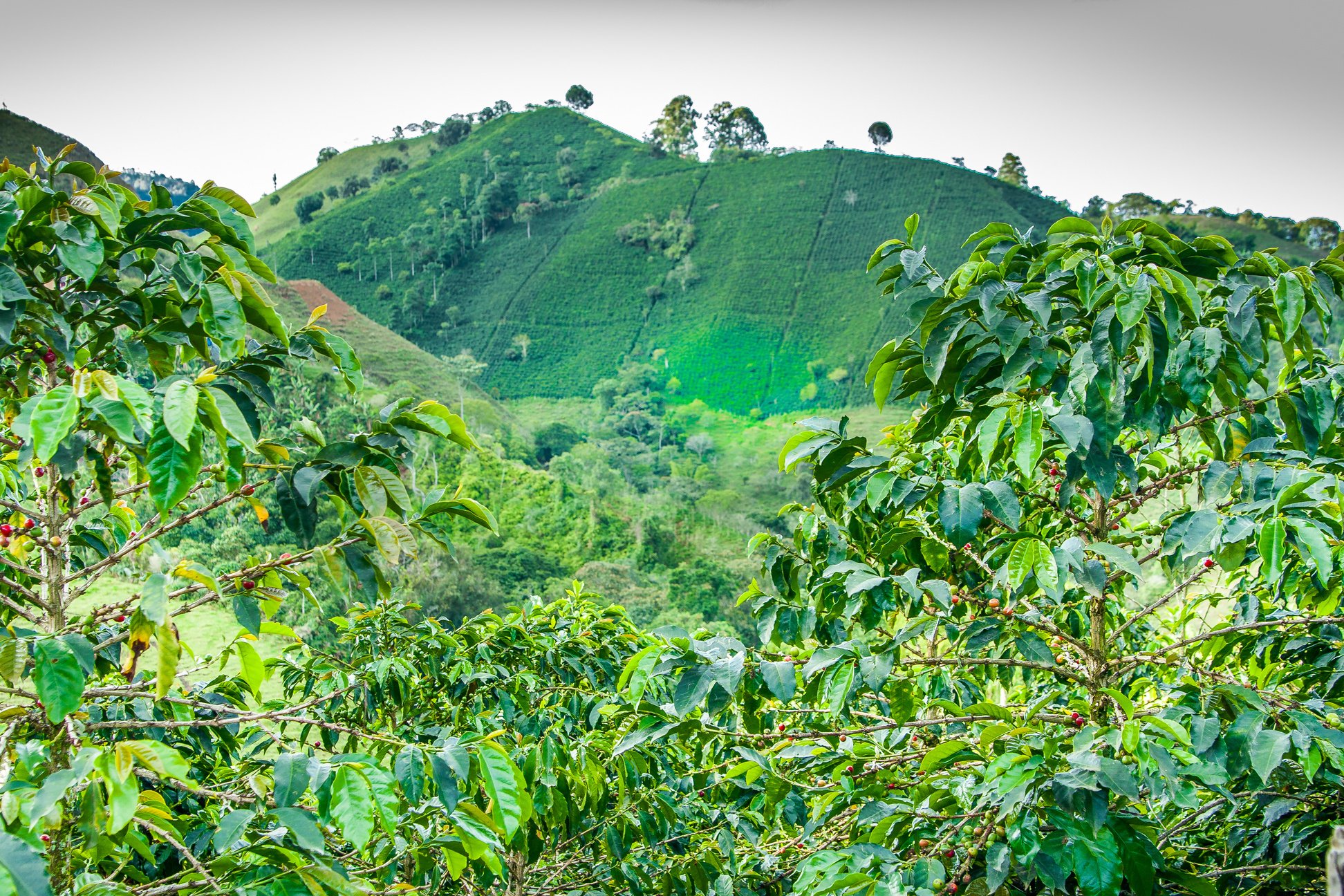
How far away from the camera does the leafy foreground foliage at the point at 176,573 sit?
118cm

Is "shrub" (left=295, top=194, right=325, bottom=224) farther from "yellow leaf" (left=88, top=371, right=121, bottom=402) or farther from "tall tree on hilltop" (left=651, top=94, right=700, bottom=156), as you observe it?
"yellow leaf" (left=88, top=371, right=121, bottom=402)

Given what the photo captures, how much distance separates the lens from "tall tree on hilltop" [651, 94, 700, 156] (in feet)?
168

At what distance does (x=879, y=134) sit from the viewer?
5012cm

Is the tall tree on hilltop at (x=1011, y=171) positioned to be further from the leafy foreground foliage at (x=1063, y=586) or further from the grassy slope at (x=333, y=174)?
the leafy foreground foliage at (x=1063, y=586)

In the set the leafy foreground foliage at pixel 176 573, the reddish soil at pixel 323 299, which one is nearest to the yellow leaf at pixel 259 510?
the leafy foreground foliage at pixel 176 573

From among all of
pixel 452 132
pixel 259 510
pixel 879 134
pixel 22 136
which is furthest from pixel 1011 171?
pixel 259 510

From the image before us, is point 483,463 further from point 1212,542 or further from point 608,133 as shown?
point 608,133

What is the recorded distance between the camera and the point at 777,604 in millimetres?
2006

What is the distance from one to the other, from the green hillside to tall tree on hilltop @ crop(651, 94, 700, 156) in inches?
59.6

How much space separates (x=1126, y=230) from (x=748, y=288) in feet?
135

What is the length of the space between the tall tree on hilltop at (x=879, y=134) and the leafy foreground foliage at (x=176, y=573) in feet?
171

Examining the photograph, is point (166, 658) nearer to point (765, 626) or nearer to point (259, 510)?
point (259, 510)

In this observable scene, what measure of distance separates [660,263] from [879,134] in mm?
16057

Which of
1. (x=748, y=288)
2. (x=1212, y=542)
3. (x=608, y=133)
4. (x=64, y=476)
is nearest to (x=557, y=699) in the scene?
(x=64, y=476)
